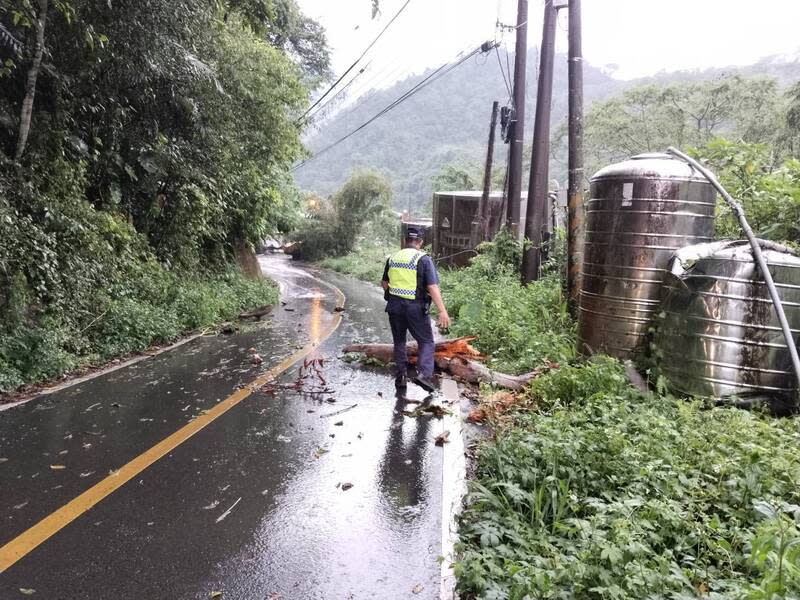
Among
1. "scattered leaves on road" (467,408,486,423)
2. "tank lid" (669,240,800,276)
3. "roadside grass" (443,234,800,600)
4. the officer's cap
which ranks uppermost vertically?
the officer's cap

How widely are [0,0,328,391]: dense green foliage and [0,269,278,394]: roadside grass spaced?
0.08 ft

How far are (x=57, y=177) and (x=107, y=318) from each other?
2.19 metres

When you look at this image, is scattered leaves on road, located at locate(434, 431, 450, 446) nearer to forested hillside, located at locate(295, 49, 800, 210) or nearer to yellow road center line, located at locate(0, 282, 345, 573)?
yellow road center line, located at locate(0, 282, 345, 573)

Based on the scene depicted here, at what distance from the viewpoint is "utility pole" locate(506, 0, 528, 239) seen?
48.9 feet

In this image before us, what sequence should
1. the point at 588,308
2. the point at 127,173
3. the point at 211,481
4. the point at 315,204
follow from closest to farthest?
1. the point at 211,481
2. the point at 588,308
3. the point at 127,173
4. the point at 315,204

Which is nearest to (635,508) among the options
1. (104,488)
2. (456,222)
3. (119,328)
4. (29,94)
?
(104,488)

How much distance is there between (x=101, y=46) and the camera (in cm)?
797

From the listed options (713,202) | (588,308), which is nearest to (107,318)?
(588,308)

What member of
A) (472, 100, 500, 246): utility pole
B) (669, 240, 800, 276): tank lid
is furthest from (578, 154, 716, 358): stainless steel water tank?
(472, 100, 500, 246): utility pole

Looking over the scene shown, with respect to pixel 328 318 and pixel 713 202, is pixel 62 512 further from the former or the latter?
pixel 328 318

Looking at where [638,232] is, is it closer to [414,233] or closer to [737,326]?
[737,326]

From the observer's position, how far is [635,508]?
353 centimetres

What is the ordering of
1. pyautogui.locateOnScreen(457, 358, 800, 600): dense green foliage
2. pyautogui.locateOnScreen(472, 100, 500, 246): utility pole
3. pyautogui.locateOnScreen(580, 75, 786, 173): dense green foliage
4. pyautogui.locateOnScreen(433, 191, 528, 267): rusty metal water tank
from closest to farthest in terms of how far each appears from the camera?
1. pyautogui.locateOnScreen(457, 358, 800, 600): dense green foliage
2. pyautogui.locateOnScreen(472, 100, 500, 246): utility pole
3. pyautogui.locateOnScreen(433, 191, 528, 267): rusty metal water tank
4. pyautogui.locateOnScreen(580, 75, 786, 173): dense green foliage

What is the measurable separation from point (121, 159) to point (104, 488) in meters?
8.00
